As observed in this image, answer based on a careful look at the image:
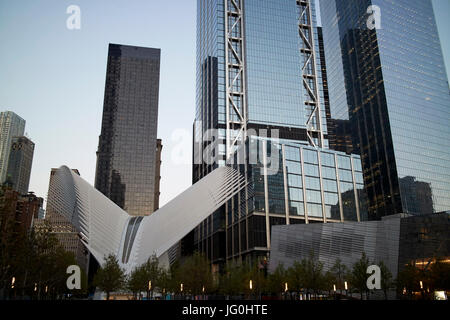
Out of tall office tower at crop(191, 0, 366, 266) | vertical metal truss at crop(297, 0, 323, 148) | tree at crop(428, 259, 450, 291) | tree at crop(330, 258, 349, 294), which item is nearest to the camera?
tree at crop(428, 259, 450, 291)

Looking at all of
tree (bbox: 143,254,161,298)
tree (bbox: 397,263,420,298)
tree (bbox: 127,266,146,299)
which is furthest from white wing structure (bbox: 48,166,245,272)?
tree (bbox: 397,263,420,298)

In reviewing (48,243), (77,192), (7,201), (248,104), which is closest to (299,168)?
(248,104)

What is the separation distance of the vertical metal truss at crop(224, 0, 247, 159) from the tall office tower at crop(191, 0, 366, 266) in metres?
0.32

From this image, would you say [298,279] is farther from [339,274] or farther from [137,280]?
[137,280]

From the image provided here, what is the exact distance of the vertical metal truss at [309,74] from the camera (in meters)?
130

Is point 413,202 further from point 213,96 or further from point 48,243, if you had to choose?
point 48,243

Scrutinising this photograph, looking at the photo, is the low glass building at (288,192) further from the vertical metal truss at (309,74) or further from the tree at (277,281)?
the vertical metal truss at (309,74)

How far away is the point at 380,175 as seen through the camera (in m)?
135

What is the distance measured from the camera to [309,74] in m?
137

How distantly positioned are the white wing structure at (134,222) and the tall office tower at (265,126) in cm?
3385

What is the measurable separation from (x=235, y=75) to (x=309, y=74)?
1095 inches

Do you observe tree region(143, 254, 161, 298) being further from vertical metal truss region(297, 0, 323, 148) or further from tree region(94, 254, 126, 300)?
vertical metal truss region(297, 0, 323, 148)

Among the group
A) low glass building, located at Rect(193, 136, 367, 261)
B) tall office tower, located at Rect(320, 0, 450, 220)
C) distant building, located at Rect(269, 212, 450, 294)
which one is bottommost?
distant building, located at Rect(269, 212, 450, 294)

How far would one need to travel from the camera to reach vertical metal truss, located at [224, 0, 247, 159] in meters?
122
